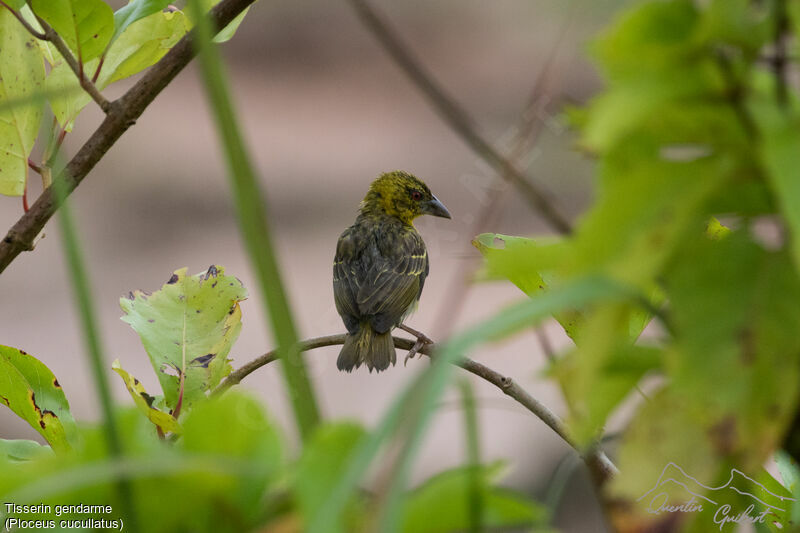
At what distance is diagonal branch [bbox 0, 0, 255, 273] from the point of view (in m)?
0.81

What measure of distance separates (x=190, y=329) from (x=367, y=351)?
1.82 meters

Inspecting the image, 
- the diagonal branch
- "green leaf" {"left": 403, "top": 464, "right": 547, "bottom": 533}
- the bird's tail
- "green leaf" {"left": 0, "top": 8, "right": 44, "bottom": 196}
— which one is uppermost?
the bird's tail

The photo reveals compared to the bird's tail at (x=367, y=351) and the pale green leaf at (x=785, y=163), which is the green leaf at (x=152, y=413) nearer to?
the pale green leaf at (x=785, y=163)

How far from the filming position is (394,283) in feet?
9.27

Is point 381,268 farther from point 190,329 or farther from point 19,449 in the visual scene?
point 19,449

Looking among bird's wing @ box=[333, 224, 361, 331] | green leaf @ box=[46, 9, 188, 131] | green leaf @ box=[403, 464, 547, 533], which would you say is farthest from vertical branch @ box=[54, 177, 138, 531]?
bird's wing @ box=[333, 224, 361, 331]

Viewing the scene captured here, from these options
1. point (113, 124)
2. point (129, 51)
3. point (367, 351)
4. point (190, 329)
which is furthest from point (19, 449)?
point (367, 351)

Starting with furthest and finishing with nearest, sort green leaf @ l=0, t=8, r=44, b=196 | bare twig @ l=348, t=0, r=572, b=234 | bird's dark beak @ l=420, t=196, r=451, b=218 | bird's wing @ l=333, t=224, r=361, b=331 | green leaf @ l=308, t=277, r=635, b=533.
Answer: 1. bird's dark beak @ l=420, t=196, r=451, b=218
2. bird's wing @ l=333, t=224, r=361, b=331
3. green leaf @ l=0, t=8, r=44, b=196
4. bare twig @ l=348, t=0, r=572, b=234
5. green leaf @ l=308, t=277, r=635, b=533

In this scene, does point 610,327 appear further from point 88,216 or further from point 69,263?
point 88,216

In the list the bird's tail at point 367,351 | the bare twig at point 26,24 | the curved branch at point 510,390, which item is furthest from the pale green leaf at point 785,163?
the bird's tail at point 367,351

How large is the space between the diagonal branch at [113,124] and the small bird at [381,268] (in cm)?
163

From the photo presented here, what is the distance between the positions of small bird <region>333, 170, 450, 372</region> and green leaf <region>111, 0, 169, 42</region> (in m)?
1.62

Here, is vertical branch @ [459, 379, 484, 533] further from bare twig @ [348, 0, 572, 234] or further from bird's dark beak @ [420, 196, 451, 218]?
bird's dark beak @ [420, 196, 451, 218]

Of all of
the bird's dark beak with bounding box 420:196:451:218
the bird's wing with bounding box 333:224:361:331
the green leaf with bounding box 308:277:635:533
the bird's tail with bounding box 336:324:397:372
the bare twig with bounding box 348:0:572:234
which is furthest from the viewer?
the bird's dark beak with bounding box 420:196:451:218
